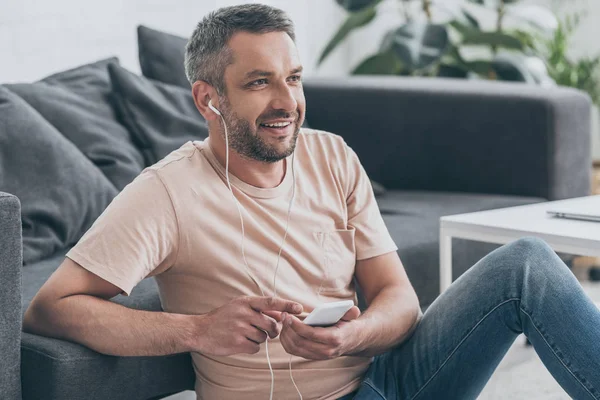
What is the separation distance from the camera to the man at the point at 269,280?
148 centimetres

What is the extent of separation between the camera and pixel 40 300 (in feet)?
4.92

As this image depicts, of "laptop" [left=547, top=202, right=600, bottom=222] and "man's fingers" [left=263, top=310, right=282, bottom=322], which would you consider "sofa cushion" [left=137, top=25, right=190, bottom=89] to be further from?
"man's fingers" [left=263, top=310, right=282, bottom=322]

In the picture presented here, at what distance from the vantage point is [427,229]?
2447mm

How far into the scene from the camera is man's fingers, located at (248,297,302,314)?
1.41m

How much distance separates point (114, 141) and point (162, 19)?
906 millimetres

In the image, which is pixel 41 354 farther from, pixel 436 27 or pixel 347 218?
pixel 436 27

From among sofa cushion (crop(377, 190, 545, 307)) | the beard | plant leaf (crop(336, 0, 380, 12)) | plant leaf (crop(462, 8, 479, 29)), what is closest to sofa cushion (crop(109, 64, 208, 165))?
sofa cushion (crop(377, 190, 545, 307))

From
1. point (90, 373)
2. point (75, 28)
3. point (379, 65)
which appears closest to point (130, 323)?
point (90, 373)

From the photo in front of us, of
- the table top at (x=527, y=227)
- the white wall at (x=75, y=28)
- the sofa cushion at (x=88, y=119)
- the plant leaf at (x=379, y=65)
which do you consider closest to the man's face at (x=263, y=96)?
the table top at (x=527, y=227)

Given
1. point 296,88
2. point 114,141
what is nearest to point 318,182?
point 296,88

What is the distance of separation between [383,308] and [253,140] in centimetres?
35

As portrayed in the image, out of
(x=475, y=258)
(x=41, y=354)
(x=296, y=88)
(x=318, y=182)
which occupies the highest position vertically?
(x=296, y=88)

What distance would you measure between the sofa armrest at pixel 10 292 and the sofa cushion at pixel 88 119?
0.87 meters

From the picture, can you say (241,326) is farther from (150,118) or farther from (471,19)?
(471,19)
